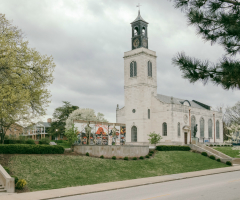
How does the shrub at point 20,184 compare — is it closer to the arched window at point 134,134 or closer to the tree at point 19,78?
the tree at point 19,78

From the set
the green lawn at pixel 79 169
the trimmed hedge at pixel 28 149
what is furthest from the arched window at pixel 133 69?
the trimmed hedge at pixel 28 149

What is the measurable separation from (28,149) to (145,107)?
30.3 meters

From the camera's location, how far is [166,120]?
158ft

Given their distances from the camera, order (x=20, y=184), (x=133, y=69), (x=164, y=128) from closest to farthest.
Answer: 1. (x=20, y=184)
2. (x=164, y=128)
3. (x=133, y=69)

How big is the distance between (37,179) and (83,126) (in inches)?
657

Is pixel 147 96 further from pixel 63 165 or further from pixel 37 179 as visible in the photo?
pixel 37 179

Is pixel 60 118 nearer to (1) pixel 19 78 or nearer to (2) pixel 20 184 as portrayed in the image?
(1) pixel 19 78

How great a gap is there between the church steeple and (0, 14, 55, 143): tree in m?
31.2

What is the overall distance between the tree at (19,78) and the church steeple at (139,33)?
3116cm

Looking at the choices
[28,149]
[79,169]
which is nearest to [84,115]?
[28,149]

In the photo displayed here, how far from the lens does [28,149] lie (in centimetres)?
2214

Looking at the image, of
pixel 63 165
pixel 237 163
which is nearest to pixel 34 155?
pixel 63 165

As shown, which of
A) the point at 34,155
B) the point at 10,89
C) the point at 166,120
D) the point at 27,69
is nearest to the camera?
the point at 10,89

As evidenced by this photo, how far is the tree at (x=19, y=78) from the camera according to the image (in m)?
20.4
